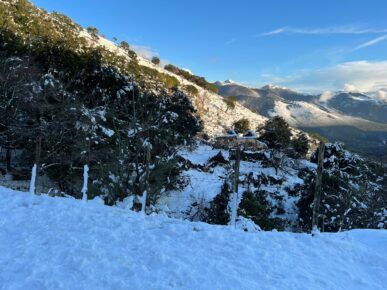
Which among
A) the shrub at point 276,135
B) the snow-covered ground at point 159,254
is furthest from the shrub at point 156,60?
the snow-covered ground at point 159,254

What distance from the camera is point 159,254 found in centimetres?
709

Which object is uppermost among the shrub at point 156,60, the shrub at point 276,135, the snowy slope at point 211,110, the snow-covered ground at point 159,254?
the shrub at point 156,60

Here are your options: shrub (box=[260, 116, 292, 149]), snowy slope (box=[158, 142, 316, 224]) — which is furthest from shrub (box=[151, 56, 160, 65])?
snowy slope (box=[158, 142, 316, 224])

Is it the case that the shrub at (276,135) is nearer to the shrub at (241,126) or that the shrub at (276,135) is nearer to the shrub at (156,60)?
the shrub at (241,126)

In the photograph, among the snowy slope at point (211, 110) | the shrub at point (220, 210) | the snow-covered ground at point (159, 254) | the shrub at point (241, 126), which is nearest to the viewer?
the snow-covered ground at point (159, 254)

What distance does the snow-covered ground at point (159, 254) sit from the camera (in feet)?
19.6

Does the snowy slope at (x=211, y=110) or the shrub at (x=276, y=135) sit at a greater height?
the snowy slope at (x=211, y=110)

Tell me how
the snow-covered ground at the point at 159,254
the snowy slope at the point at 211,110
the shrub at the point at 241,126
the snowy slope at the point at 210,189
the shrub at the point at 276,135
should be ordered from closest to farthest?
the snow-covered ground at the point at 159,254
the snowy slope at the point at 210,189
the shrub at the point at 276,135
the shrub at the point at 241,126
the snowy slope at the point at 211,110

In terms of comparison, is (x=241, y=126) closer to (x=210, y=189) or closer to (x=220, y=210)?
(x=210, y=189)

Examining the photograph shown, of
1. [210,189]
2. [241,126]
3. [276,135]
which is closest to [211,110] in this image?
[241,126]

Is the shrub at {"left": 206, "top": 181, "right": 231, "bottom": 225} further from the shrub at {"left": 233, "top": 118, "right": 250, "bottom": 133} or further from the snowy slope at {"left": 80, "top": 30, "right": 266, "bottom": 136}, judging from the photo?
the shrub at {"left": 233, "top": 118, "right": 250, "bottom": 133}

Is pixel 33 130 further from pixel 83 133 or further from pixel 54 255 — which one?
pixel 54 255

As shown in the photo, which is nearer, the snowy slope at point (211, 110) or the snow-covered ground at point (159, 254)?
the snow-covered ground at point (159, 254)

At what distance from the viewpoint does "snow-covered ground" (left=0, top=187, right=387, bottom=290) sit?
5.99 meters
